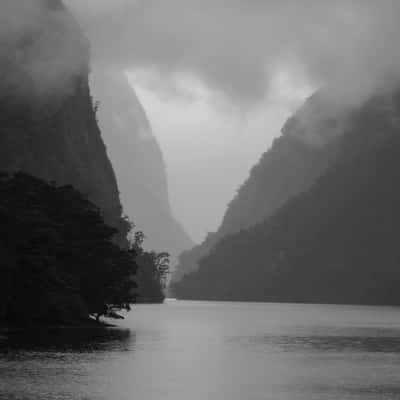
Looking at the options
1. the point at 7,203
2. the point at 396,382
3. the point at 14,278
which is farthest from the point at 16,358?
the point at 7,203

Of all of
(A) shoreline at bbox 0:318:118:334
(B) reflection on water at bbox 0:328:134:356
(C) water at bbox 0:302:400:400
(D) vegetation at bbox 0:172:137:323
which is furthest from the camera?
(D) vegetation at bbox 0:172:137:323

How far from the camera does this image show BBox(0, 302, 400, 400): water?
49.6 m

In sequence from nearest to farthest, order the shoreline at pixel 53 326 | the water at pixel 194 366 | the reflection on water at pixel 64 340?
the water at pixel 194 366
the reflection on water at pixel 64 340
the shoreline at pixel 53 326

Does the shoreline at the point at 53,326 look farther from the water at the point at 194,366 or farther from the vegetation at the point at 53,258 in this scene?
the water at the point at 194,366

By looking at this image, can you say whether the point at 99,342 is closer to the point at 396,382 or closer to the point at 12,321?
the point at 12,321

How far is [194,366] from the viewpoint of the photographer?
63.9 meters

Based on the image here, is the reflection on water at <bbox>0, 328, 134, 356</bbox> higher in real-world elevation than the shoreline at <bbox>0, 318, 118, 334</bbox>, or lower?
lower

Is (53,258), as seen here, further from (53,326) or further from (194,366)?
(194,366)

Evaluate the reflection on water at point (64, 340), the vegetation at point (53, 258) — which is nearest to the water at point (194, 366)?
the reflection on water at point (64, 340)

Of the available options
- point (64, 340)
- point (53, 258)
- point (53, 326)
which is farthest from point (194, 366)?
point (53, 258)

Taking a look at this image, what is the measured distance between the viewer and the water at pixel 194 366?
163 ft

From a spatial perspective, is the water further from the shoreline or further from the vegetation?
the vegetation

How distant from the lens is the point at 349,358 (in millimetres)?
72188

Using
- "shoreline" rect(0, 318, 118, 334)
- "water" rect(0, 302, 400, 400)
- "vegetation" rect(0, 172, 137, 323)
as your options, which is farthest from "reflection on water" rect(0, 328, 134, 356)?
"vegetation" rect(0, 172, 137, 323)
